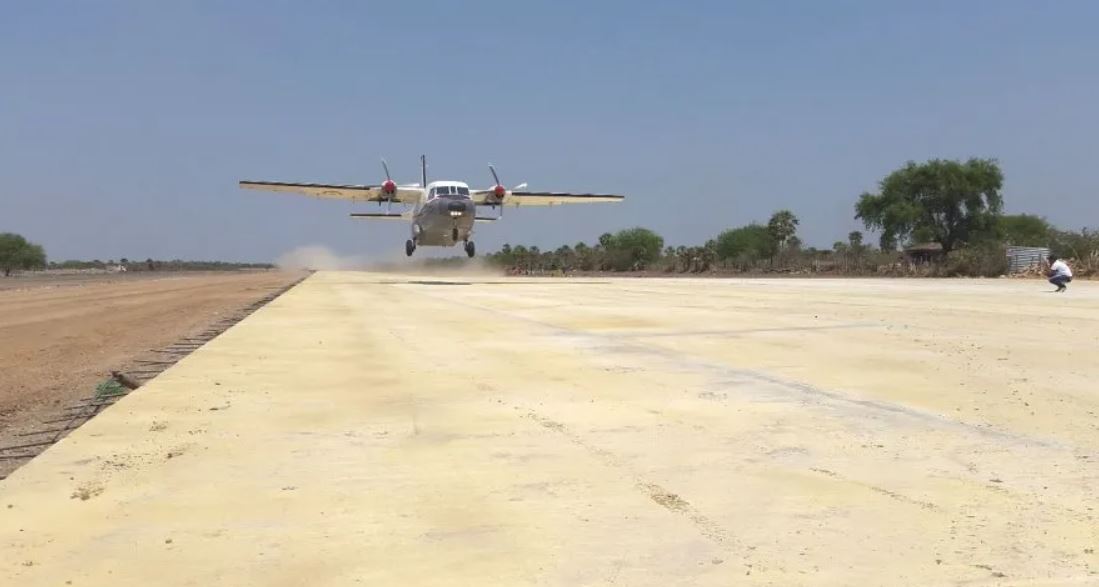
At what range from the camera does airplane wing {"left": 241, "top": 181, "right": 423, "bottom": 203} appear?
164 feet

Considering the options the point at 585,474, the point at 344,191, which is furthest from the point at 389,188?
the point at 585,474

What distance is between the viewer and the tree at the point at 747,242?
10725 cm

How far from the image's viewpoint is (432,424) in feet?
26.3

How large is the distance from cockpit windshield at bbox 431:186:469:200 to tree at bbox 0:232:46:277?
13257 cm

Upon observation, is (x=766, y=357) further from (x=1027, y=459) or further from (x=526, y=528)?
(x=526, y=528)

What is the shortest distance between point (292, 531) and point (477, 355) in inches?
318

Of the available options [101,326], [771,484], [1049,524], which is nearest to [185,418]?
[771,484]

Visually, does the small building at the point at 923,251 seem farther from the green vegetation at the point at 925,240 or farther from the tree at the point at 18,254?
the tree at the point at 18,254

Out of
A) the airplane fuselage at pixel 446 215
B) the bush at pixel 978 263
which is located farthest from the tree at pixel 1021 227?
the airplane fuselage at pixel 446 215

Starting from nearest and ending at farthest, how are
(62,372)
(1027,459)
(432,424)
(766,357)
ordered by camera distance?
(1027,459) < (432,424) < (766,357) < (62,372)

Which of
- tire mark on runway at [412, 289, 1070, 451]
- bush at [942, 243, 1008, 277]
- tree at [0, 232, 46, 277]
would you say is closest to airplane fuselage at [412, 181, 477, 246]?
tire mark on runway at [412, 289, 1070, 451]

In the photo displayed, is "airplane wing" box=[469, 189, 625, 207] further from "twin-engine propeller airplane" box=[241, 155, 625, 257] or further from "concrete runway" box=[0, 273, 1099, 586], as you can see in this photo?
"concrete runway" box=[0, 273, 1099, 586]

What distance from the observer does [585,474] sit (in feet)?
20.3

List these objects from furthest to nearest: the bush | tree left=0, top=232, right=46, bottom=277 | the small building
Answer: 1. tree left=0, top=232, right=46, bottom=277
2. the small building
3. the bush
